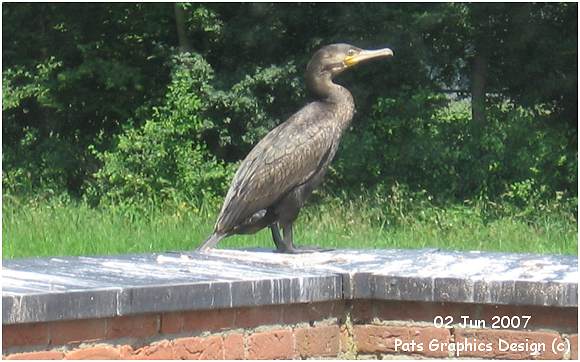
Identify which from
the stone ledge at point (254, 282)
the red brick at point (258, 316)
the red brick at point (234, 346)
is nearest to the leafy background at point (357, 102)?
the stone ledge at point (254, 282)

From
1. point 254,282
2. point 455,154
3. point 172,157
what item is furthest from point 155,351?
point 172,157

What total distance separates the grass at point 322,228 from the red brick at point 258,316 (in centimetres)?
355

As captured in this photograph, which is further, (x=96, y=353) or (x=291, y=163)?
(x=291, y=163)

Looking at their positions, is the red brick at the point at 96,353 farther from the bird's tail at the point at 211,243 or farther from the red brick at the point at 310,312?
the bird's tail at the point at 211,243

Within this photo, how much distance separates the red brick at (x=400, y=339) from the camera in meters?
5.82

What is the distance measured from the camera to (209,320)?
542cm

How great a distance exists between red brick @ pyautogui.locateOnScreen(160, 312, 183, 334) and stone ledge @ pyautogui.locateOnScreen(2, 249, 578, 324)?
6 cm

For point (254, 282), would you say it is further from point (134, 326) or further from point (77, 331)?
point (77, 331)

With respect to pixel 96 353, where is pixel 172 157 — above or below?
above

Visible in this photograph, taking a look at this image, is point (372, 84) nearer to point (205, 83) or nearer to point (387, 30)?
point (387, 30)

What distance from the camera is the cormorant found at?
7043 mm

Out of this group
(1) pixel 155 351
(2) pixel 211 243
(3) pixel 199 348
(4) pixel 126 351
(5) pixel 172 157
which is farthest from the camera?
(5) pixel 172 157

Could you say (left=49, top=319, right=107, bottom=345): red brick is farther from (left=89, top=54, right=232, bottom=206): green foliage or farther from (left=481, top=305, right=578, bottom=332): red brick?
(left=89, top=54, right=232, bottom=206): green foliage

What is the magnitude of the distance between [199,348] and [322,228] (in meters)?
6.72
